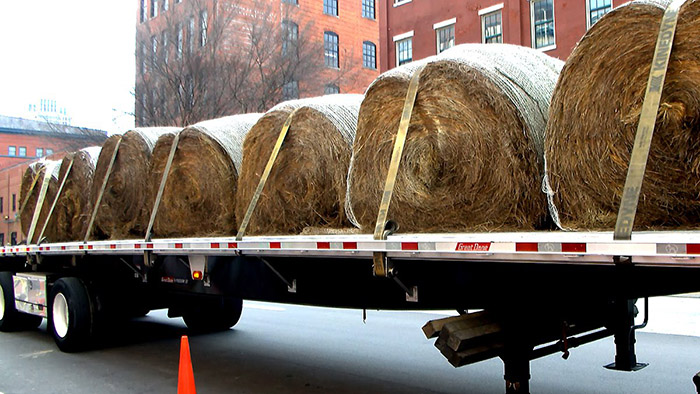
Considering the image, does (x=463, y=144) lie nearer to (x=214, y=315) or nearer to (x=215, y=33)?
(x=214, y=315)

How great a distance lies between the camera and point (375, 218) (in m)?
4.64

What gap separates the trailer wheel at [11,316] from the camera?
10.4 meters

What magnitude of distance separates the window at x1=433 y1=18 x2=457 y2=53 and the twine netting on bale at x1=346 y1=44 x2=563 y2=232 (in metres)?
17.6

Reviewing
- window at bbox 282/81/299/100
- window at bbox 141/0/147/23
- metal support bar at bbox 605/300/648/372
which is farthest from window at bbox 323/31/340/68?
metal support bar at bbox 605/300/648/372

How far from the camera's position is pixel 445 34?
22047 millimetres

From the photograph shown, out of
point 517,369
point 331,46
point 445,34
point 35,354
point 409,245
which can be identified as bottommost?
point 35,354

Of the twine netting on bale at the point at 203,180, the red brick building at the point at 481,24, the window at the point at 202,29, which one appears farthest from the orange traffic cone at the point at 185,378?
the window at the point at 202,29

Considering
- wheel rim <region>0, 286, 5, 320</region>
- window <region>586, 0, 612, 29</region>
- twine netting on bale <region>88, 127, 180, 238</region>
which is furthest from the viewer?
window <region>586, 0, 612, 29</region>

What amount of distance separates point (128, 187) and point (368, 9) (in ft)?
107

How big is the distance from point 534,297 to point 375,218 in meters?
1.29

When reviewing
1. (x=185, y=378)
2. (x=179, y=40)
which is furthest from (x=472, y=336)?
(x=179, y=40)

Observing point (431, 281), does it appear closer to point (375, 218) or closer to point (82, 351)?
point (375, 218)

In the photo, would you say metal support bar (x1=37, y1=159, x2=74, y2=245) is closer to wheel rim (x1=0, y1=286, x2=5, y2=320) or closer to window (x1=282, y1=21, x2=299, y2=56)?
wheel rim (x1=0, y1=286, x2=5, y2=320)

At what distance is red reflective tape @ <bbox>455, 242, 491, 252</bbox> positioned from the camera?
3.40 metres
